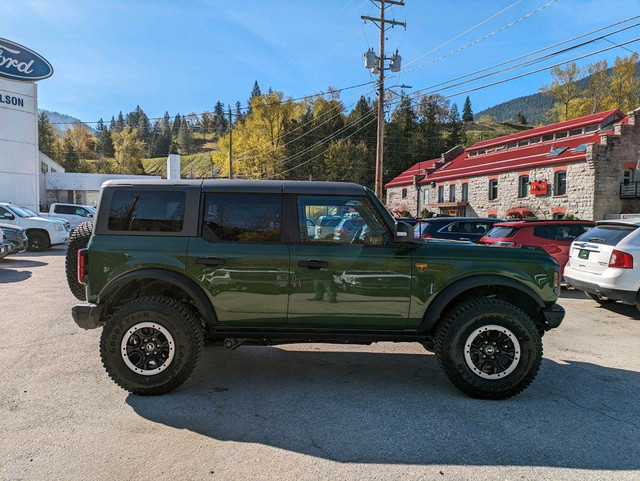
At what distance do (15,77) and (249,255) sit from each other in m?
28.9

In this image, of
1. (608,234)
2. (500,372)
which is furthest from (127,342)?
(608,234)

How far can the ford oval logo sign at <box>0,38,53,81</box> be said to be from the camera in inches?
980

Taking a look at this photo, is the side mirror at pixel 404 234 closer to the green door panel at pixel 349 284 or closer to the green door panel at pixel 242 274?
the green door panel at pixel 349 284

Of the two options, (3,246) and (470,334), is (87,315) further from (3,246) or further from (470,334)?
(3,246)

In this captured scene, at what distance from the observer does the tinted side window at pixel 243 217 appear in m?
4.17

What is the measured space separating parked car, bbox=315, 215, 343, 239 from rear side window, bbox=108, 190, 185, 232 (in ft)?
4.32

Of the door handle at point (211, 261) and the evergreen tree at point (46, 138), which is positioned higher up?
the evergreen tree at point (46, 138)

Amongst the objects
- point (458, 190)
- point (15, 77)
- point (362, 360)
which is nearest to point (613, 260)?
point (362, 360)

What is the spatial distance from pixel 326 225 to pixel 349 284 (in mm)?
626

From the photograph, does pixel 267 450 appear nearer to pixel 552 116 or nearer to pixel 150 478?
pixel 150 478

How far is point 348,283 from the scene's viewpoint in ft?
13.4

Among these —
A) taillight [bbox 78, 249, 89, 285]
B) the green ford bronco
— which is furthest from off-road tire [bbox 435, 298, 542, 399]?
taillight [bbox 78, 249, 89, 285]

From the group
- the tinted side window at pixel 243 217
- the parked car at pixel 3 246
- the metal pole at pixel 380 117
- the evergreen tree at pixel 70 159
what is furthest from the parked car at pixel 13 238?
the evergreen tree at pixel 70 159

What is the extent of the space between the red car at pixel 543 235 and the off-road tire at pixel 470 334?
20.8ft
